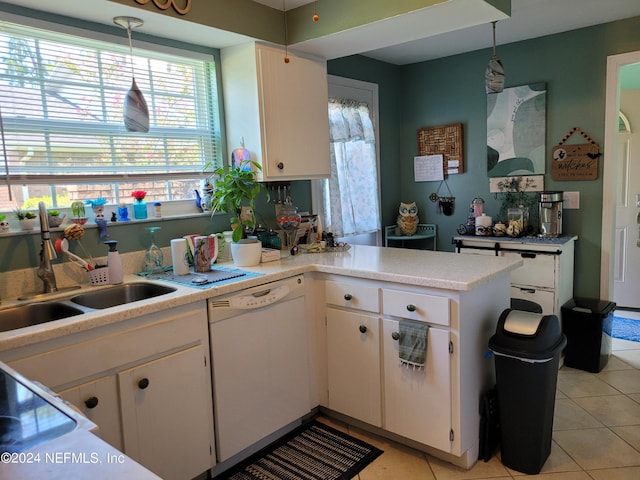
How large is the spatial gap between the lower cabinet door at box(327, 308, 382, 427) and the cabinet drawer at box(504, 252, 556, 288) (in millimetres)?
1528

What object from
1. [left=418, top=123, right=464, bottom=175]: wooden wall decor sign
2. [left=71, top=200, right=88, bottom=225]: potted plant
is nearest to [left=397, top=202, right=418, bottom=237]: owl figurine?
[left=418, top=123, right=464, bottom=175]: wooden wall decor sign

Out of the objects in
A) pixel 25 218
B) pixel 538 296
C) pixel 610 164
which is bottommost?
pixel 538 296

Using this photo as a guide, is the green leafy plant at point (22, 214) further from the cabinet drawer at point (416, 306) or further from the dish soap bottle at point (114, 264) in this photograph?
the cabinet drawer at point (416, 306)

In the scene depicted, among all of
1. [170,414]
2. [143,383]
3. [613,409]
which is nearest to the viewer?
[143,383]

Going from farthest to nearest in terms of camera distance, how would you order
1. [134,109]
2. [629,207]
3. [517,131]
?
[629,207] → [517,131] → [134,109]

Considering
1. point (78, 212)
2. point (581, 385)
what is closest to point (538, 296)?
Result: point (581, 385)

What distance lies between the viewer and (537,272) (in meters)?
3.39

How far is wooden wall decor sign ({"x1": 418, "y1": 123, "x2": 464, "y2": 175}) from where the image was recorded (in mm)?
4172

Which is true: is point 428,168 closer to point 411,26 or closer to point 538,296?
point 538,296

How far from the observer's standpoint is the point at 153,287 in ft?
7.66

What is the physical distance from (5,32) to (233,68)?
1.16m

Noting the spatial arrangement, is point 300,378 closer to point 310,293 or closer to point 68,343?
point 310,293

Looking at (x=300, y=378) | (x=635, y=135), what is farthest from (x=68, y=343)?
(x=635, y=135)

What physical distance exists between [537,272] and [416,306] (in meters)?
1.61
